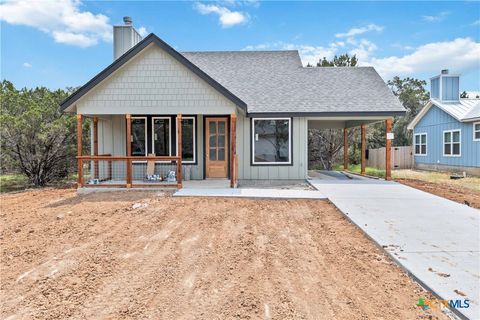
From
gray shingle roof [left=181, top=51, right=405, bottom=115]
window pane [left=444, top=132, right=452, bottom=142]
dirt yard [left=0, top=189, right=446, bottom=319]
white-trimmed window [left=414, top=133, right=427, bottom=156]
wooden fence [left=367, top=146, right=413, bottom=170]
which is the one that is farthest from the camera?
wooden fence [left=367, top=146, right=413, bottom=170]

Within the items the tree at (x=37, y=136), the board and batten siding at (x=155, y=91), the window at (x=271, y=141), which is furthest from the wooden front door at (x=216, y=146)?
the tree at (x=37, y=136)

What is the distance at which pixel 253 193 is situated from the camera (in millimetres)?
8680

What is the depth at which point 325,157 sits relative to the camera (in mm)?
20562

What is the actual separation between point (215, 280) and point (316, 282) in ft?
3.82

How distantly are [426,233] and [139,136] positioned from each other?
944 centimetres

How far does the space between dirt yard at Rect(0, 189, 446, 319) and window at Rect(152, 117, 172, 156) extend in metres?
→ 4.64

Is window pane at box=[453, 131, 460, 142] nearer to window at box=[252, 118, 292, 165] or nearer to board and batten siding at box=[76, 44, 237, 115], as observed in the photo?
window at box=[252, 118, 292, 165]

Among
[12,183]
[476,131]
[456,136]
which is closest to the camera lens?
[12,183]

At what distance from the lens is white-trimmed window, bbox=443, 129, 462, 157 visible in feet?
54.5

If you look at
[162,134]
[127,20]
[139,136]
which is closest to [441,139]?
[162,134]

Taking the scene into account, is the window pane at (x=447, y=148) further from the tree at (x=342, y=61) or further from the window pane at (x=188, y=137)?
the window pane at (x=188, y=137)

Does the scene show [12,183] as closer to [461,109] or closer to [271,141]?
[271,141]

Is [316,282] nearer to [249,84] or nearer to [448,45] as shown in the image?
[249,84]

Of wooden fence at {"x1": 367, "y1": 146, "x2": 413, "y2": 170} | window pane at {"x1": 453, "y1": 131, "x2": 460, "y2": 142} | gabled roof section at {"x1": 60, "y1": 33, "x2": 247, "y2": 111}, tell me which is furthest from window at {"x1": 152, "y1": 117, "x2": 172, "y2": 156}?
window pane at {"x1": 453, "y1": 131, "x2": 460, "y2": 142}
